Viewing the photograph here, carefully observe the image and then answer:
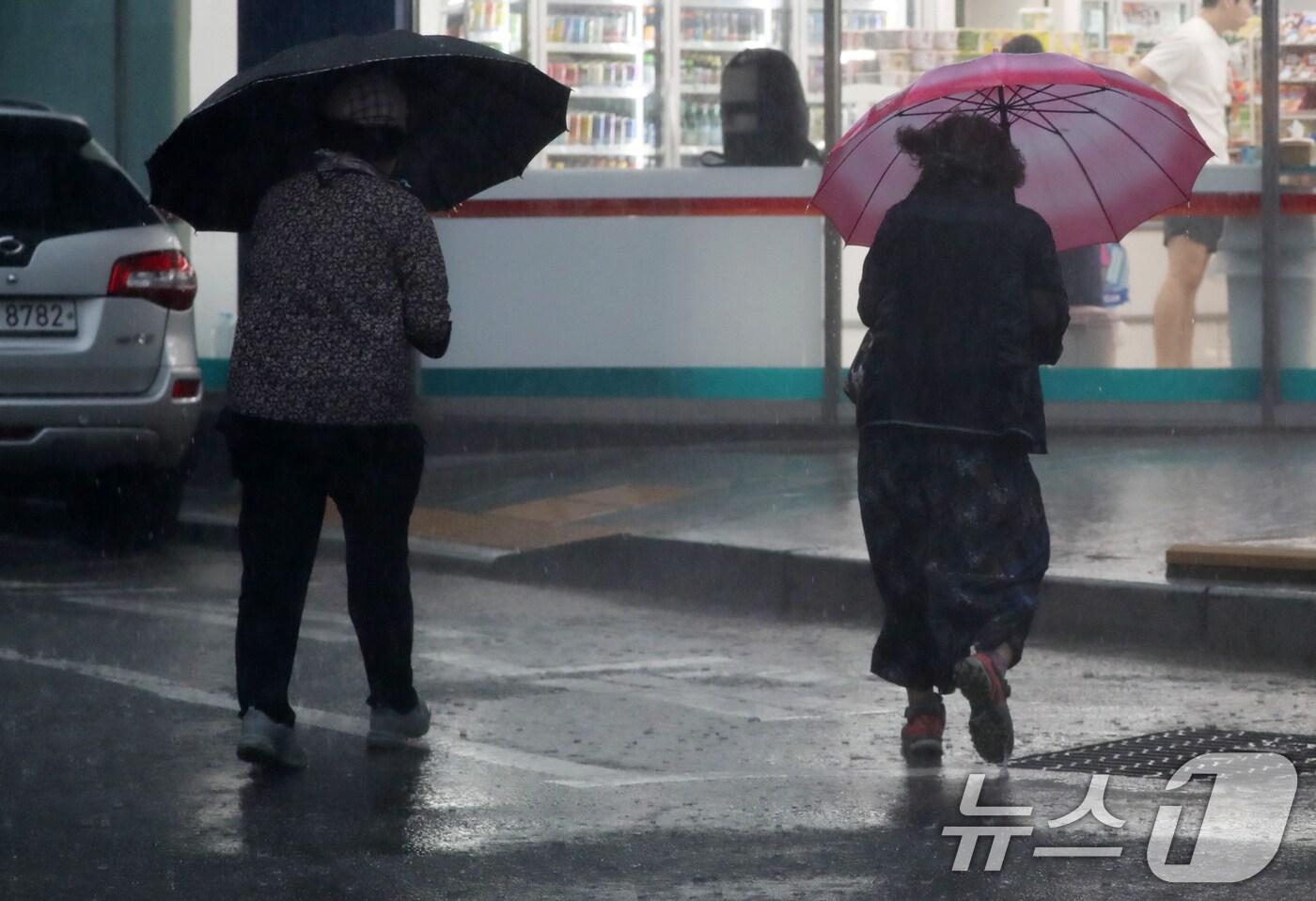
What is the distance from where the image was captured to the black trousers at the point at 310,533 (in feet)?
18.5

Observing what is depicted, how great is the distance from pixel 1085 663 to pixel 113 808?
3.25 meters

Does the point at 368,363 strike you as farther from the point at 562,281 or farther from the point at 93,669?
the point at 562,281

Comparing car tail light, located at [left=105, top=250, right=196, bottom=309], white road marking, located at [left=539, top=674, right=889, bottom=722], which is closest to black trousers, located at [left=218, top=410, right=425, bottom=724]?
white road marking, located at [left=539, top=674, right=889, bottom=722]

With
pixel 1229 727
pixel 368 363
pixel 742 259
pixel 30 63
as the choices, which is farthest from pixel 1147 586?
pixel 30 63

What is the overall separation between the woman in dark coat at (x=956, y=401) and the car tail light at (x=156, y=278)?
4125 millimetres

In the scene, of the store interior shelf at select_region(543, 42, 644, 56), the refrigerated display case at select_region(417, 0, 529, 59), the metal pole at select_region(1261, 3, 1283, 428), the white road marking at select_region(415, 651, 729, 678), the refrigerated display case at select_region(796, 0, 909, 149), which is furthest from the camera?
the refrigerated display case at select_region(417, 0, 529, 59)

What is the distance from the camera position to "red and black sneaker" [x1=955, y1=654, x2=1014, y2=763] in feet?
18.1

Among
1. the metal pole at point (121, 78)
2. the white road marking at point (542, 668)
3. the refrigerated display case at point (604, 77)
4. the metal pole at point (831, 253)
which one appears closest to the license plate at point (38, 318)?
the white road marking at point (542, 668)

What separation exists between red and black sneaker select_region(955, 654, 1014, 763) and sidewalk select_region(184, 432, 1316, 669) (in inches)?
74.9

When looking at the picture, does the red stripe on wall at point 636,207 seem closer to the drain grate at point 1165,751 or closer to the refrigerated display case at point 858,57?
the refrigerated display case at point 858,57

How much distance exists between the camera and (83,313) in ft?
29.7

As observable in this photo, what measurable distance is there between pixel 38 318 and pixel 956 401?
4.46 m

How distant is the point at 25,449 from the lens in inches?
356

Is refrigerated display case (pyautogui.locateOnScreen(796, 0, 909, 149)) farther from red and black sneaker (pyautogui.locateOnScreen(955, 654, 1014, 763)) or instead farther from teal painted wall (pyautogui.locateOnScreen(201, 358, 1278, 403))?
red and black sneaker (pyautogui.locateOnScreen(955, 654, 1014, 763))
